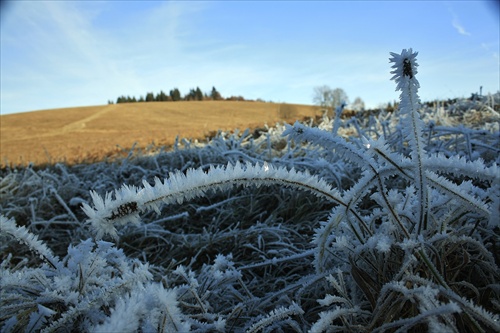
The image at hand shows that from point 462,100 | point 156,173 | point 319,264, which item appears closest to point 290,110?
point 462,100

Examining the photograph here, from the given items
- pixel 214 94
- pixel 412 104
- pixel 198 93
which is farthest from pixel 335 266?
pixel 198 93

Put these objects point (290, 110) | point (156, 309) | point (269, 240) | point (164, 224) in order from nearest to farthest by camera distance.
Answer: point (156, 309)
point (269, 240)
point (164, 224)
point (290, 110)

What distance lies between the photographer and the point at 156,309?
0.58 meters

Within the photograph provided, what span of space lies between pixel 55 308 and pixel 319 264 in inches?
19.7

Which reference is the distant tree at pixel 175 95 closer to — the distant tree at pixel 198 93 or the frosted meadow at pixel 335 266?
the distant tree at pixel 198 93

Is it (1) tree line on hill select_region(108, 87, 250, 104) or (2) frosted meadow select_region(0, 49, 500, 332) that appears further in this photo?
(1) tree line on hill select_region(108, 87, 250, 104)

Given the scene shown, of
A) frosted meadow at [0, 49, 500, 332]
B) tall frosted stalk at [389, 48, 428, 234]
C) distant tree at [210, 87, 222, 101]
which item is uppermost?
distant tree at [210, 87, 222, 101]

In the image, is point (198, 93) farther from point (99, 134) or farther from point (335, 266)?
point (335, 266)

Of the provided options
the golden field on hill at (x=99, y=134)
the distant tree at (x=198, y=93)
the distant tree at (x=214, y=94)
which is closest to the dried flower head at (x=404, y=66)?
the golden field on hill at (x=99, y=134)

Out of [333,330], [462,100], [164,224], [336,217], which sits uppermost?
[462,100]

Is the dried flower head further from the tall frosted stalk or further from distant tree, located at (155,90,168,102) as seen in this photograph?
distant tree, located at (155,90,168,102)

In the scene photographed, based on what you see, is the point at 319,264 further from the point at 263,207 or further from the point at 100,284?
the point at 263,207

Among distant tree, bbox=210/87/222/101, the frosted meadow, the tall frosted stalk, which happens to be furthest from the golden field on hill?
distant tree, bbox=210/87/222/101

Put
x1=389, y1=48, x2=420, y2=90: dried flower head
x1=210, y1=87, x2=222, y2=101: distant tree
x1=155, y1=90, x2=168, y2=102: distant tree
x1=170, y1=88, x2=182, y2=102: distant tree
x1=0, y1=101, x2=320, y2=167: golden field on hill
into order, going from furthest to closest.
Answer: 1. x1=170, y1=88, x2=182, y2=102: distant tree
2. x1=155, y1=90, x2=168, y2=102: distant tree
3. x1=210, y1=87, x2=222, y2=101: distant tree
4. x1=0, y1=101, x2=320, y2=167: golden field on hill
5. x1=389, y1=48, x2=420, y2=90: dried flower head
